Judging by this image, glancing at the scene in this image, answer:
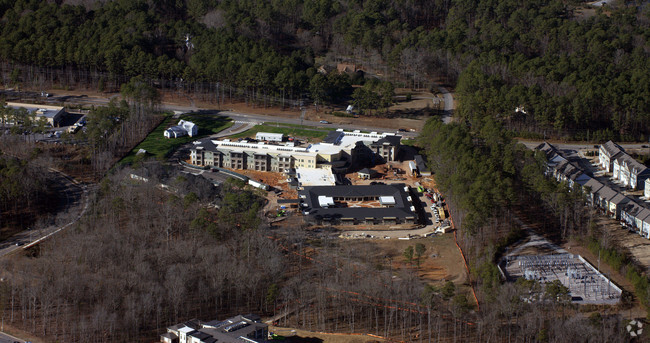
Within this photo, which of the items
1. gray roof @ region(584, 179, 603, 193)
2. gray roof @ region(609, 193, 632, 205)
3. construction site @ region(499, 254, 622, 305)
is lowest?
construction site @ region(499, 254, 622, 305)

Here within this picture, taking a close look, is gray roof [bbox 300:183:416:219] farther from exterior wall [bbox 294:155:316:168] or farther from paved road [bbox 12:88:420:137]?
paved road [bbox 12:88:420:137]

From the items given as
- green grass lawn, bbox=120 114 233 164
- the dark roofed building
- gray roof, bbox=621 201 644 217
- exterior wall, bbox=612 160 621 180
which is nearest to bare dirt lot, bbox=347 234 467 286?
the dark roofed building

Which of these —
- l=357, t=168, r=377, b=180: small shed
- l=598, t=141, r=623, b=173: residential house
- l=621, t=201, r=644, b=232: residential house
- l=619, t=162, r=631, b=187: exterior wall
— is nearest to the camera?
l=621, t=201, r=644, b=232: residential house

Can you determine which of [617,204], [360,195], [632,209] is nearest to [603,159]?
[617,204]

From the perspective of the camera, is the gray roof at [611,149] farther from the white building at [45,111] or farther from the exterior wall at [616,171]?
the white building at [45,111]

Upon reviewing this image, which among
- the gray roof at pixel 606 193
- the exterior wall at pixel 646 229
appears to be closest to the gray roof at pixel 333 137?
the gray roof at pixel 606 193

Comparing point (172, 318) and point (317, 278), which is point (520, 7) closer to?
point (317, 278)
